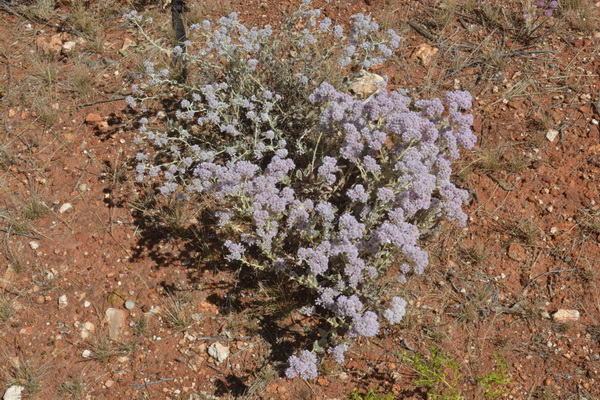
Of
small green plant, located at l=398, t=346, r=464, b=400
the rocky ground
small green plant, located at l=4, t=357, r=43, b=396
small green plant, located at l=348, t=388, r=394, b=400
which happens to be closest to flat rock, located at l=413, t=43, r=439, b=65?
the rocky ground

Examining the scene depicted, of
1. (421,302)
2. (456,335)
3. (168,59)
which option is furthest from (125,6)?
(456,335)

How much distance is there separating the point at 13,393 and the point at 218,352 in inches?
56.7

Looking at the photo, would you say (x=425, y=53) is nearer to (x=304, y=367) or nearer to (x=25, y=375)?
(x=304, y=367)

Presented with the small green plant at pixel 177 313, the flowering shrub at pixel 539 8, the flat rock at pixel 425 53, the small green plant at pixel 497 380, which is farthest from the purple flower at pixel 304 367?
the flowering shrub at pixel 539 8

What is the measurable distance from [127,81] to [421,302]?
361 centimetres

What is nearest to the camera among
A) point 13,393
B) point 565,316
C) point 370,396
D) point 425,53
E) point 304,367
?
point 304,367

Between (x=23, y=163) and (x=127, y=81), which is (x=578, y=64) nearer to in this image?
(x=127, y=81)

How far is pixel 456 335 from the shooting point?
3838 mm

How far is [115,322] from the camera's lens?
153 inches

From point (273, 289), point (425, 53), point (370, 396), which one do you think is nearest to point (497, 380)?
point (370, 396)

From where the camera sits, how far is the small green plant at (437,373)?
133 inches

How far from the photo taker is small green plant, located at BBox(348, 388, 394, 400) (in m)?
3.41

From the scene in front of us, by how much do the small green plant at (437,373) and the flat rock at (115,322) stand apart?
210 cm

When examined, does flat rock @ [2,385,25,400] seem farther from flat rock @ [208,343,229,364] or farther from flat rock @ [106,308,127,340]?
flat rock @ [208,343,229,364]
